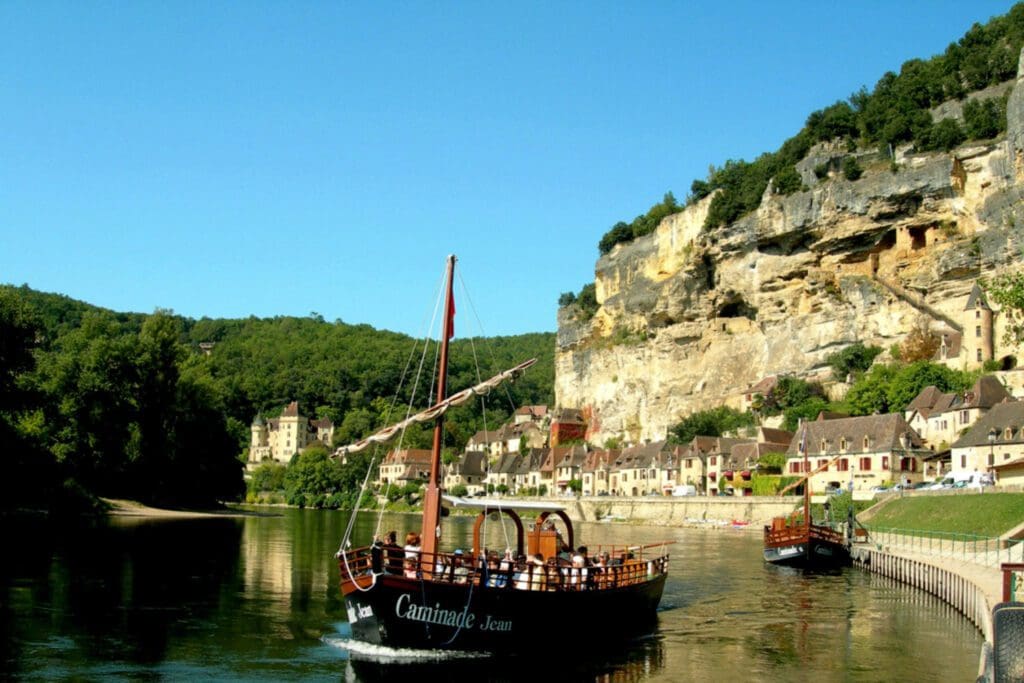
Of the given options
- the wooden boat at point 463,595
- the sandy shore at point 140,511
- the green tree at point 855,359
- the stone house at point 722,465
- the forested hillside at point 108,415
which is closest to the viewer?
the wooden boat at point 463,595

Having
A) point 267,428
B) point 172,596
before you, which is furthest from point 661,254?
A: point 172,596

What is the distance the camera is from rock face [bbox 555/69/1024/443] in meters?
92.6

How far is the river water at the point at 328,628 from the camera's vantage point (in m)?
21.7

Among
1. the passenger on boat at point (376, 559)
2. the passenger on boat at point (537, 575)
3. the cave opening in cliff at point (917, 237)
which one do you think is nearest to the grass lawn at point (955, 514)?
the passenger on boat at point (537, 575)

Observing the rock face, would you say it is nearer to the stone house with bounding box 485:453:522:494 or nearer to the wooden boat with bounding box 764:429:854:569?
the stone house with bounding box 485:453:522:494

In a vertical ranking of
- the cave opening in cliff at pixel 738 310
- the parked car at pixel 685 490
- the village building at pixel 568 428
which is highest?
the cave opening in cliff at pixel 738 310

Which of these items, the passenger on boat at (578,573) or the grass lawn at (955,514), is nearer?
the passenger on boat at (578,573)

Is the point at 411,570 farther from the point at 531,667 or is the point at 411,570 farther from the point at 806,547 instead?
the point at 806,547

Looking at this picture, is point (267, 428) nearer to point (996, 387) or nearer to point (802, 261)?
point (802, 261)

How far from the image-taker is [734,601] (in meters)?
34.5

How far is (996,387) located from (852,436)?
37.9ft

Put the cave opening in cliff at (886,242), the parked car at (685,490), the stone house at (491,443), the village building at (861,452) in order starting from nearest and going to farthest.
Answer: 1. the village building at (861,452)
2. the parked car at (685,490)
3. the cave opening in cliff at (886,242)
4. the stone house at (491,443)

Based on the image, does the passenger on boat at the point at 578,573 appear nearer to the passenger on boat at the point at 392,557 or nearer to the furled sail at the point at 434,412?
the passenger on boat at the point at 392,557

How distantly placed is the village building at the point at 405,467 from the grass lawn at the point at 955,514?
84.7 metres
